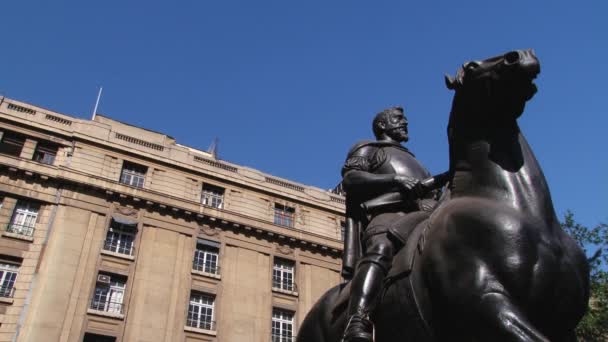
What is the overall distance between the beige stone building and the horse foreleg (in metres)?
29.1

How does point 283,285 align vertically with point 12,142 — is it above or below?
below

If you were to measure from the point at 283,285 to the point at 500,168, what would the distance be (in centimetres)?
3380

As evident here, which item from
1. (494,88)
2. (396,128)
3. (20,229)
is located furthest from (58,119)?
(494,88)

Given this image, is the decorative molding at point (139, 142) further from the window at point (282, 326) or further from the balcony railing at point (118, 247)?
the window at point (282, 326)

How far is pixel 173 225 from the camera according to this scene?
34.7 meters

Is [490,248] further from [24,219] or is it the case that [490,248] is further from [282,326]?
[282,326]

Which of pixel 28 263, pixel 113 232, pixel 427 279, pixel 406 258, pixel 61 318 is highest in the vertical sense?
pixel 113 232

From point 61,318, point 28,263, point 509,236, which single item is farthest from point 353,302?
point 28,263

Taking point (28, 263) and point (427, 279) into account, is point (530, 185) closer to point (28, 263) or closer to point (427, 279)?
point (427, 279)

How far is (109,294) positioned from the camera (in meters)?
30.4

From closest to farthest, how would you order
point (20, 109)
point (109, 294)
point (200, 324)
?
point (109, 294) < point (200, 324) < point (20, 109)

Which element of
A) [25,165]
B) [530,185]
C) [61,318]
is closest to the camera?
[530,185]

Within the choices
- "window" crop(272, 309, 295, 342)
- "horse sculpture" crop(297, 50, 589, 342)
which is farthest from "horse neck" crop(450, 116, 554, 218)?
"window" crop(272, 309, 295, 342)

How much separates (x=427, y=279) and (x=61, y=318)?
28.8 meters
